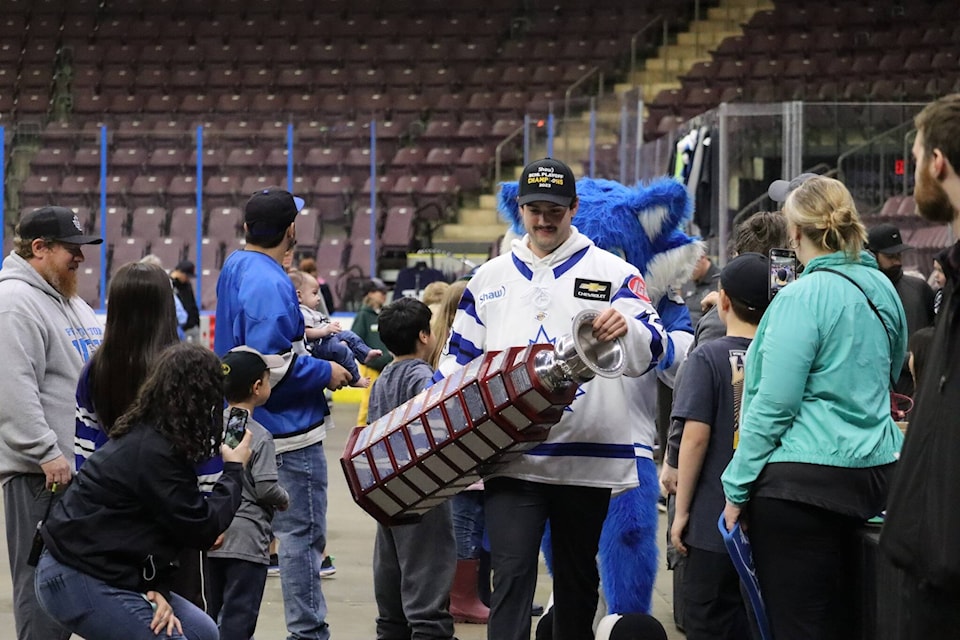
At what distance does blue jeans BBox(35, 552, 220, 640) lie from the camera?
11.1ft

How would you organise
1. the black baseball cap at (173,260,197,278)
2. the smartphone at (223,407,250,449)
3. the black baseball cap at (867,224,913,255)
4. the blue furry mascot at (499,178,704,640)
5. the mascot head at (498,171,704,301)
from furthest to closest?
1. the black baseball cap at (173,260,197,278)
2. the black baseball cap at (867,224,913,255)
3. the mascot head at (498,171,704,301)
4. the blue furry mascot at (499,178,704,640)
5. the smartphone at (223,407,250,449)

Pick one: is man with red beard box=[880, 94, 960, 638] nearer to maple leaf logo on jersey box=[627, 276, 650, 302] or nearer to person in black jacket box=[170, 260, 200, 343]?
maple leaf logo on jersey box=[627, 276, 650, 302]

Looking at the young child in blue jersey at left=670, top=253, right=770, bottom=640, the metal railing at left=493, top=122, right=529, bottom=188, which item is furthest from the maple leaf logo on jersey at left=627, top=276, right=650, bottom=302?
the metal railing at left=493, top=122, right=529, bottom=188

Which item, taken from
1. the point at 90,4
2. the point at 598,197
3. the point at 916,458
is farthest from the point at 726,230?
the point at 90,4

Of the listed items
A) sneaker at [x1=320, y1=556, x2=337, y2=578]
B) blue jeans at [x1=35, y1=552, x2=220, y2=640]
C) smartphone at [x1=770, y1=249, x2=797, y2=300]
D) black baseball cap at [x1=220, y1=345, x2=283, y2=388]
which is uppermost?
smartphone at [x1=770, y1=249, x2=797, y2=300]

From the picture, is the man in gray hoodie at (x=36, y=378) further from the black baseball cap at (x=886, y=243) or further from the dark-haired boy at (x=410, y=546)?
the black baseball cap at (x=886, y=243)

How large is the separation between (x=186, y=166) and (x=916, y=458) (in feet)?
45.8

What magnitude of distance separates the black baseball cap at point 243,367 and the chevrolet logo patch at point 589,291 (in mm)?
940

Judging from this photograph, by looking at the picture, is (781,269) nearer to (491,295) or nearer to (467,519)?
(491,295)

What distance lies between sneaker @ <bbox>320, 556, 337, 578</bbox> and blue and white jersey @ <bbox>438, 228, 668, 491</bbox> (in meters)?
2.63

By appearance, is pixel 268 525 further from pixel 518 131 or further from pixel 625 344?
pixel 518 131

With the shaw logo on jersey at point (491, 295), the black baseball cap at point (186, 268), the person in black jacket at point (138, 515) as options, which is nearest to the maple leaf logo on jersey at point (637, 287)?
the shaw logo on jersey at point (491, 295)

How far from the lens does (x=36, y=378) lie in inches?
164

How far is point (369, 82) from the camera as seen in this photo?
21.5 meters
